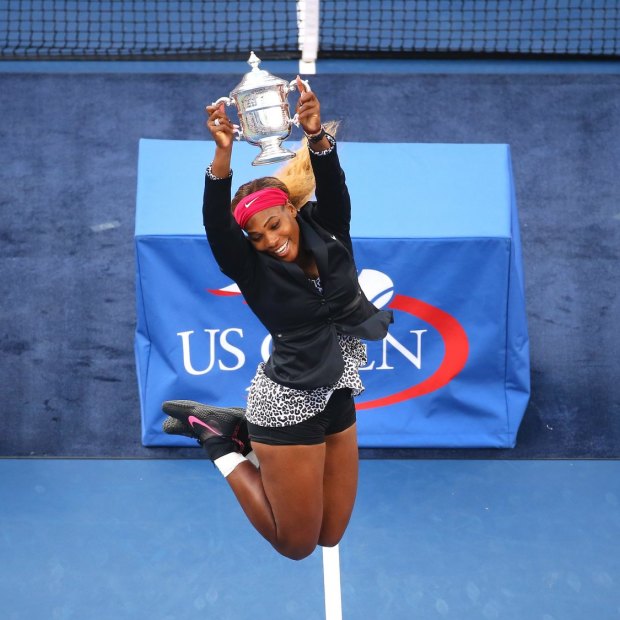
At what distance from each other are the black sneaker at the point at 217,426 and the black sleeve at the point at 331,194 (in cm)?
90

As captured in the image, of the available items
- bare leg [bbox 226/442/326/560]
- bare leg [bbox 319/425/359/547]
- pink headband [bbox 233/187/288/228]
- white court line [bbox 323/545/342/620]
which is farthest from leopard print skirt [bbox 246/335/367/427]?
white court line [bbox 323/545/342/620]

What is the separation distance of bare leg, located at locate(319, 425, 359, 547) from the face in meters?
0.70

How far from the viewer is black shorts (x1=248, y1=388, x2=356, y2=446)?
321cm

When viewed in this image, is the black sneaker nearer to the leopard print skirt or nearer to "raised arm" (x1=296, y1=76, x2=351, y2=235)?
the leopard print skirt

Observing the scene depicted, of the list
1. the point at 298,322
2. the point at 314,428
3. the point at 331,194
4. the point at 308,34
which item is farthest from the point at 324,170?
the point at 308,34

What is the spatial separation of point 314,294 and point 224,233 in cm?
37

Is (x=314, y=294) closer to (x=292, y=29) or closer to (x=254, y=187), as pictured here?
(x=254, y=187)

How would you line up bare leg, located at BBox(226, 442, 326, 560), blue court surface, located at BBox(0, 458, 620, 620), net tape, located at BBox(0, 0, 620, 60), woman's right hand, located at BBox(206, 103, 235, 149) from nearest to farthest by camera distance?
woman's right hand, located at BBox(206, 103, 235, 149)
bare leg, located at BBox(226, 442, 326, 560)
blue court surface, located at BBox(0, 458, 620, 620)
net tape, located at BBox(0, 0, 620, 60)

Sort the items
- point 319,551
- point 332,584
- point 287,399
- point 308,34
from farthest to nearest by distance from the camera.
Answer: point 308,34 < point 319,551 < point 332,584 < point 287,399

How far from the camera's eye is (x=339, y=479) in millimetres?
3461

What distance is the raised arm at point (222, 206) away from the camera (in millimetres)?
2832

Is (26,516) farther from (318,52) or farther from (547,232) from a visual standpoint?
(318,52)

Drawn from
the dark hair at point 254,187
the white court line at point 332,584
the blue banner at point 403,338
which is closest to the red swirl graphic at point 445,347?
the blue banner at point 403,338

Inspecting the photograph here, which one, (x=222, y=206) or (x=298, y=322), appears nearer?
(x=222, y=206)
